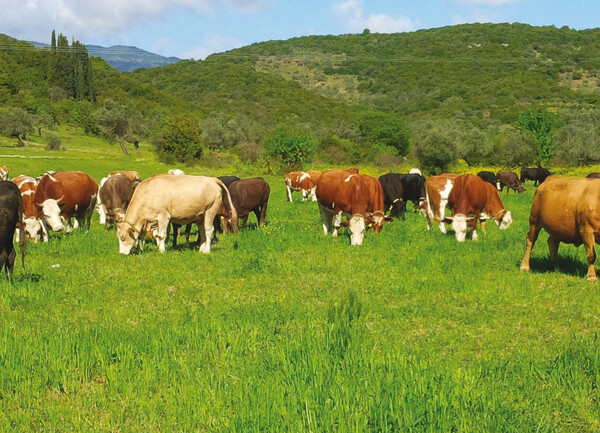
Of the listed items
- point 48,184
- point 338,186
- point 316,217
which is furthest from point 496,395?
point 316,217

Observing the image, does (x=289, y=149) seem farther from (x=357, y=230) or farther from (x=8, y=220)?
(x=8, y=220)

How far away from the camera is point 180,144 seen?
61.6 meters

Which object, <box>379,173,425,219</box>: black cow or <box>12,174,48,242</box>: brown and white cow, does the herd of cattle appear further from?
<box>379,173,425,219</box>: black cow

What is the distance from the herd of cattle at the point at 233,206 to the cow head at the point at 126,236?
0.9 inches

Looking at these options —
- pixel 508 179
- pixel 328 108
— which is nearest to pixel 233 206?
pixel 508 179

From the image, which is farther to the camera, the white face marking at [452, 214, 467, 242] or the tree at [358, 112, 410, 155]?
the tree at [358, 112, 410, 155]

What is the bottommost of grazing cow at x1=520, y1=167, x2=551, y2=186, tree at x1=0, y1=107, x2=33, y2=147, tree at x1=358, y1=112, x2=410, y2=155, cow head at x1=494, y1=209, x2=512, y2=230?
cow head at x1=494, y1=209, x2=512, y2=230

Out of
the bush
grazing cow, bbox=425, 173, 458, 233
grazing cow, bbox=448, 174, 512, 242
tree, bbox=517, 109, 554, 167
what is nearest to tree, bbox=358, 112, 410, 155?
tree, bbox=517, 109, 554, 167

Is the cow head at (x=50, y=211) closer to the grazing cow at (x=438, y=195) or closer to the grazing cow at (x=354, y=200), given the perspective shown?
the grazing cow at (x=354, y=200)

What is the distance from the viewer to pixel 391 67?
653 ft

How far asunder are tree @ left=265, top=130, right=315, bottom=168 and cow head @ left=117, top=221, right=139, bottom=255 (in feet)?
139

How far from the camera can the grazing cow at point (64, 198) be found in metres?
14.8

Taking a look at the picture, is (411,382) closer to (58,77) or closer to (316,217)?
(316,217)

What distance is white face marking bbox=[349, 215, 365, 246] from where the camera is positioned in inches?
521
